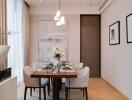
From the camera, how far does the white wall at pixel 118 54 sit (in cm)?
547

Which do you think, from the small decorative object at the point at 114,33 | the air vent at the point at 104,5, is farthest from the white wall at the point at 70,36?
the small decorative object at the point at 114,33

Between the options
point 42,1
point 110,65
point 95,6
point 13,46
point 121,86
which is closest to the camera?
point 121,86

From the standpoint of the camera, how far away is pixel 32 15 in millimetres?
9438

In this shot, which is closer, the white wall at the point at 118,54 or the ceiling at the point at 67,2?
the white wall at the point at 118,54

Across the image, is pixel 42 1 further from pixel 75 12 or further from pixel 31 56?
pixel 31 56

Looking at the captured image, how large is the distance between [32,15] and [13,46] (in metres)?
2.98

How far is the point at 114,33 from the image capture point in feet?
22.7

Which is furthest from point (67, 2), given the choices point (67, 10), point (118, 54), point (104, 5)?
point (118, 54)

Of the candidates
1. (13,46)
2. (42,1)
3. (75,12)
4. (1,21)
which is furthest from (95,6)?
(1,21)

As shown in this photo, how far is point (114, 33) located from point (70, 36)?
2.82m

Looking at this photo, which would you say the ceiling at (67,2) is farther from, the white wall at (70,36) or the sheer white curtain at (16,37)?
the sheer white curtain at (16,37)

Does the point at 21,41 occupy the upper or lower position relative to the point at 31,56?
upper

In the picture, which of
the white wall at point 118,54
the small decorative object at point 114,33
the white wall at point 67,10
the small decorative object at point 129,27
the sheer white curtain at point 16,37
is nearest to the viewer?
the small decorative object at point 129,27

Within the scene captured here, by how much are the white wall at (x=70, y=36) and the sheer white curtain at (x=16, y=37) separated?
1507 millimetres
